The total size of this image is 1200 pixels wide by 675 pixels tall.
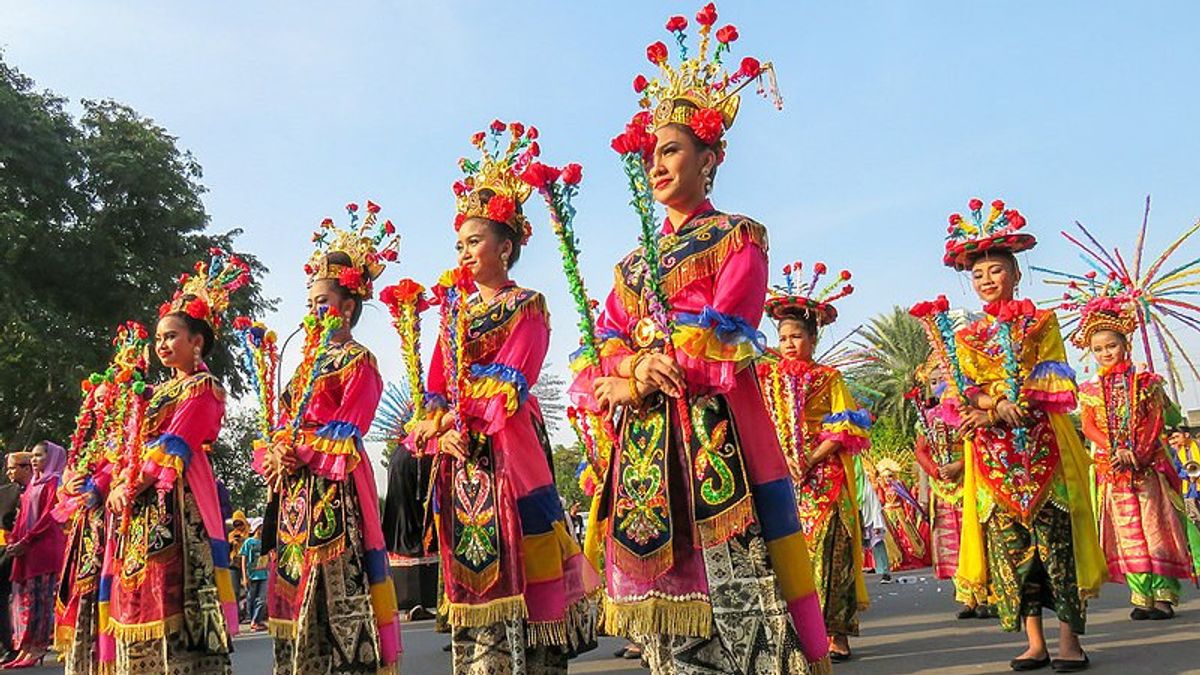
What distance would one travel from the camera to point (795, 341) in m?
6.79

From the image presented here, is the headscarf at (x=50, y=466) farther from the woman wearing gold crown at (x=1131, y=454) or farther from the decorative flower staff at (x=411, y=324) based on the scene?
the woman wearing gold crown at (x=1131, y=454)

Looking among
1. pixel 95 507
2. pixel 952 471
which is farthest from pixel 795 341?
pixel 95 507

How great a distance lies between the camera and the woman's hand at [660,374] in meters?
2.90

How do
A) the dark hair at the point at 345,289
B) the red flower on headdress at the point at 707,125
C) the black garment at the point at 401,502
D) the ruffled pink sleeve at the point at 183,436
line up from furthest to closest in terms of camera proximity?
the black garment at the point at 401,502 → the dark hair at the point at 345,289 → the ruffled pink sleeve at the point at 183,436 → the red flower on headdress at the point at 707,125

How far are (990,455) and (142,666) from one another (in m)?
4.59

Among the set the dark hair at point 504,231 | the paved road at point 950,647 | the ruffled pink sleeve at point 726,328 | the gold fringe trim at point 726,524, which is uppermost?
the dark hair at point 504,231

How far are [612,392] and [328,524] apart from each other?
240 centimetres

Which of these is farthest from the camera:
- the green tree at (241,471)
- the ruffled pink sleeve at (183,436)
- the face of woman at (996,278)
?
the green tree at (241,471)

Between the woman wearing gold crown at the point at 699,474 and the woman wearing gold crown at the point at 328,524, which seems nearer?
the woman wearing gold crown at the point at 699,474

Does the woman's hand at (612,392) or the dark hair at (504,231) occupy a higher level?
the dark hair at (504,231)

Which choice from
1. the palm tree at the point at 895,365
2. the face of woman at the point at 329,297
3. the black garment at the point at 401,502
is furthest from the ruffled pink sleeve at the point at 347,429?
the palm tree at the point at 895,365

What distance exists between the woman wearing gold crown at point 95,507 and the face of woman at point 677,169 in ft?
11.6

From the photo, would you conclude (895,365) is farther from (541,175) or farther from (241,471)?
(541,175)

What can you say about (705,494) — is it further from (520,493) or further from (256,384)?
(256,384)
